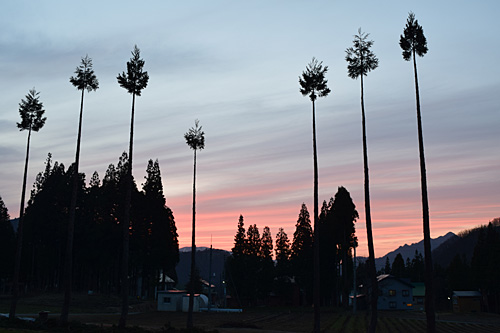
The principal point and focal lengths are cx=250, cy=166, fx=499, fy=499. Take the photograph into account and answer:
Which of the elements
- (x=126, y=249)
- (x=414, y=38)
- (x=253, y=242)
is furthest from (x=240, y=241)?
(x=414, y=38)

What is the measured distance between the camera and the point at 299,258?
98.9 metres

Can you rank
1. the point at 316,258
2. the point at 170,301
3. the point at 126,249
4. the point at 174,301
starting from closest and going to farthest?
the point at 316,258 < the point at 126,249 < the point at 174,301 < the point at 170,301

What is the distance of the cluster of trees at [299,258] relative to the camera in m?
95.7

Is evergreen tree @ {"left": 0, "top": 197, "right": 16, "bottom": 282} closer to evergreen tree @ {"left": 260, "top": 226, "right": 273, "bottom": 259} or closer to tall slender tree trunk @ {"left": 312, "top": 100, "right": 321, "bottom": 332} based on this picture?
evergreen tree @ {"left": 260, "top": 226, "right": 273, "bottom": 259}

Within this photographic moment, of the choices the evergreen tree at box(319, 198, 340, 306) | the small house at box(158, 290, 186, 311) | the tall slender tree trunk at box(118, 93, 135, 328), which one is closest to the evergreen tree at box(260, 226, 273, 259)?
the evergreen tree at box(319, 198, 340, 306)

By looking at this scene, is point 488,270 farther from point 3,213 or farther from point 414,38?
point 3,213

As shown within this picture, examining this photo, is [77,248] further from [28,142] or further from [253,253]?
[28,142]

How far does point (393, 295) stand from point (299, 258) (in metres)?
24.4

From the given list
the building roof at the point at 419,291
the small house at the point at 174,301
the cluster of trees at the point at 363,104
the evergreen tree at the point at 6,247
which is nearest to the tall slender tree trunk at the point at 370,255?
the cluster of trees at the point at 363,104

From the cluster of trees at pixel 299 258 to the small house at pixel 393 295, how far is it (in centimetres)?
895

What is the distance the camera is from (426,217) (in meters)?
28.5

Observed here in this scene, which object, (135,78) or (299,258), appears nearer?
(135,78)

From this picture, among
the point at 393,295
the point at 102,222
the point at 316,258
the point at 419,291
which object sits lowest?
the point at 393,295

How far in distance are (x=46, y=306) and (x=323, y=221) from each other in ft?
172
